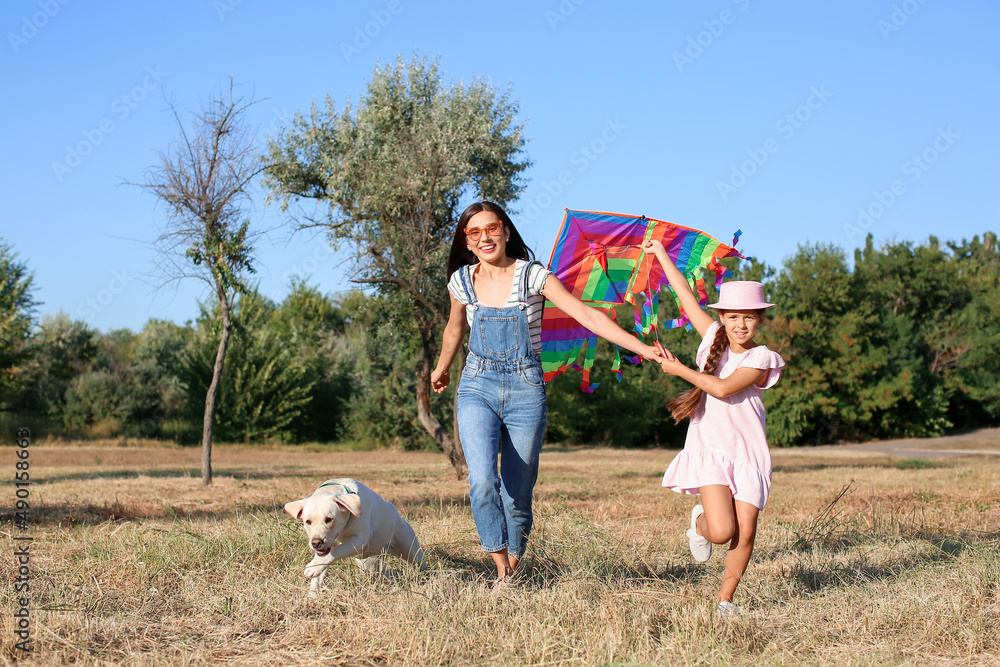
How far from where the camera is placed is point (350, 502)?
13.2 feet

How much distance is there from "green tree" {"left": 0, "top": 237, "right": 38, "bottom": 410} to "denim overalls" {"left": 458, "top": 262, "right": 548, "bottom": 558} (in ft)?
77.7

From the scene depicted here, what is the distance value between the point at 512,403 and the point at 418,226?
29.8 ft

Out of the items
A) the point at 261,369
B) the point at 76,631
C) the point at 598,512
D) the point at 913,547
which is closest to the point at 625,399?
the point at 261,369

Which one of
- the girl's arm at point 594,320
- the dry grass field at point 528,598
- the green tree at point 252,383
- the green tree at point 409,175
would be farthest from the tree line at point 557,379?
the girl's arm at point 594,320

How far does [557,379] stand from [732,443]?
24.5 metres

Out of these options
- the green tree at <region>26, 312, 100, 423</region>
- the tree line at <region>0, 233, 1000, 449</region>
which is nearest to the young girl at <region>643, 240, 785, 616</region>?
the tree line at <region>0, 233, 1000, 449</region>

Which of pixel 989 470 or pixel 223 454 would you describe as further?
pixel 223 454

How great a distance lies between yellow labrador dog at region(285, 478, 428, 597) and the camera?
13.0 ft

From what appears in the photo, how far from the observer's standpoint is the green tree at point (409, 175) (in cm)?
1301

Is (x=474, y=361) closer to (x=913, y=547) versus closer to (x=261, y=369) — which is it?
(x=913, y=547)

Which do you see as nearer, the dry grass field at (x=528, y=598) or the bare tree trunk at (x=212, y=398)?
the dry grass field at (x=528, y=598)

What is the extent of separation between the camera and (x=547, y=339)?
17.6 ft

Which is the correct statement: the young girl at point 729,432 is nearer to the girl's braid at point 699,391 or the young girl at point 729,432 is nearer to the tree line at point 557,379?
the girl's braid at point 699,391

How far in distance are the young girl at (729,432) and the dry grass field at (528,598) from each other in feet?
1.13
